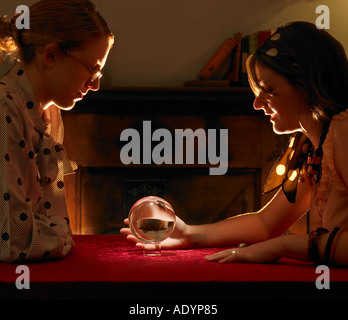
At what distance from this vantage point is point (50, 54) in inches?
49.9

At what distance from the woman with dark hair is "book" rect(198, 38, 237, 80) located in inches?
72.4

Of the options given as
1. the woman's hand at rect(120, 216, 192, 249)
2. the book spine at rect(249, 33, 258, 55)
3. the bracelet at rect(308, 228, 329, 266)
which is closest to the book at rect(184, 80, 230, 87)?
the book spine at rect(249, 33, 258, 55)

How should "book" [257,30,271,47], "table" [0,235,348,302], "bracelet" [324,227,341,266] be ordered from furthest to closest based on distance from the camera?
"book" [257,30,271,47] < "bracelet" [324,227,341,266] < "table" [0,235,348,302]

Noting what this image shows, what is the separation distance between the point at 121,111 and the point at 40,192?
1.99 metres

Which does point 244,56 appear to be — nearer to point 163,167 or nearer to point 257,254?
point 163,167

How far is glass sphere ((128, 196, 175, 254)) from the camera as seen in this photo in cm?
116

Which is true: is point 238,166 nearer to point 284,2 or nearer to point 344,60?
point 284,2

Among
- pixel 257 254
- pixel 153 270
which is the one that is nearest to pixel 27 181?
pixel 153 270

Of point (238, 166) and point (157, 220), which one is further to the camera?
point (238, 166)

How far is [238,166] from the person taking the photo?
10.6 feet

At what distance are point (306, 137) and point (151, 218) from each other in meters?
0.51

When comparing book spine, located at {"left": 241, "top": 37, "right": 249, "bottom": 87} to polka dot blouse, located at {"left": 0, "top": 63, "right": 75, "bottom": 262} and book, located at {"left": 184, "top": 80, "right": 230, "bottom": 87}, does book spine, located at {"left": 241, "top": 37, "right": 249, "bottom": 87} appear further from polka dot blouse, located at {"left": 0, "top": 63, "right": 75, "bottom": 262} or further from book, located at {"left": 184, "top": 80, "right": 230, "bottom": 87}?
polka dot blouse, located at {"left": 0, "top": 63, "right": 75, "bottom": 262}
